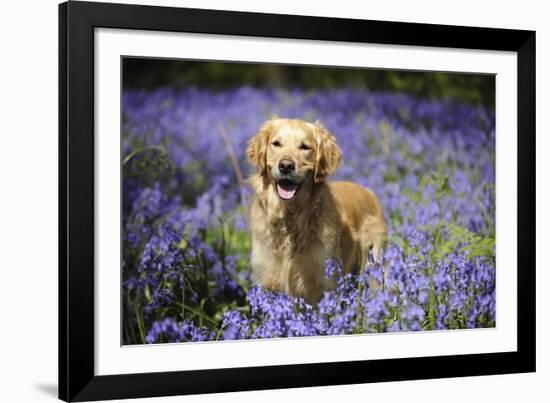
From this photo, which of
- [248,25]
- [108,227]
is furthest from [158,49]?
[108,227]

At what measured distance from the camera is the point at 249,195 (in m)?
7.02

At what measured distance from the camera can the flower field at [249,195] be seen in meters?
6.22

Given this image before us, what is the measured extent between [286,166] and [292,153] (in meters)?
0.10

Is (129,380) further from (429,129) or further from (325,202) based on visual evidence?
(429,129)

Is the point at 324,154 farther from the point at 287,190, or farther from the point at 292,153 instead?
the point at 287,190

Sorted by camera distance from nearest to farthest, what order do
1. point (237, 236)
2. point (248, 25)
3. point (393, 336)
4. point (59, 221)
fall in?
point (59, 221)
point (248, 25)
point (393, 336)
point (237, 236)

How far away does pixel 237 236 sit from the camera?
274 inches

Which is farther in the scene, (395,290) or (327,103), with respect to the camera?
(327,103)

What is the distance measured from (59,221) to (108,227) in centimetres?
27

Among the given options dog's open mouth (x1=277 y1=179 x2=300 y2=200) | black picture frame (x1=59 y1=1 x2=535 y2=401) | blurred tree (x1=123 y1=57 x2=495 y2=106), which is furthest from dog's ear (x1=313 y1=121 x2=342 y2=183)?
black picture frame (x1=59 y1=1 x2=535 y2=401)

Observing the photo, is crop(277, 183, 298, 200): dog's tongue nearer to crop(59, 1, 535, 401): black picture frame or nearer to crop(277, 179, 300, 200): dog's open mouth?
crop(277, 179, 300, 200): dog's open mouth

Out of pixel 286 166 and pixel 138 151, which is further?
pixel 286 166

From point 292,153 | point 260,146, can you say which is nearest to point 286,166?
point 292,153

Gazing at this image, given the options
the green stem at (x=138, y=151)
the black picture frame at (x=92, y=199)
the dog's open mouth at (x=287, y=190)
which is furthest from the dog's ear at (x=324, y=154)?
the green stem at (x=138, y=151)
